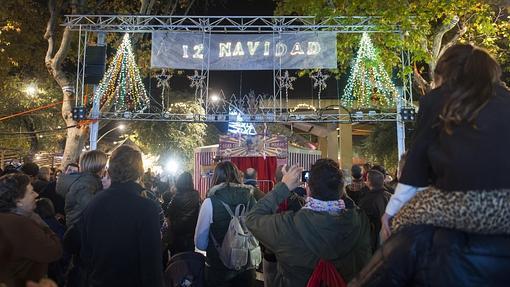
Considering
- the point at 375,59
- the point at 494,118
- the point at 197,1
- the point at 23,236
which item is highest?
the point at 197,1

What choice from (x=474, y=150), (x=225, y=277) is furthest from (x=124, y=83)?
(x=474, y=150)

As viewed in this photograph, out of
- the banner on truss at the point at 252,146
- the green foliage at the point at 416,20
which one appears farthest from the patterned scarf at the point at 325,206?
the banner on truss at the point at 252,146

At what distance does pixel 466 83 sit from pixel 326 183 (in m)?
1.36

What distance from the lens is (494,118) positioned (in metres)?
1.63

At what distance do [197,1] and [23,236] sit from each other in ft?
55.3

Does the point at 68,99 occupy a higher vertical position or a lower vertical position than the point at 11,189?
higher

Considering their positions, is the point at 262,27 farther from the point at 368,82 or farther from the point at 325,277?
the point at 325,277

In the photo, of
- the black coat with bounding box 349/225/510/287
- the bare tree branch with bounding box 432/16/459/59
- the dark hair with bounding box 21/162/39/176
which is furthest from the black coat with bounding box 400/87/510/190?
the bare tree branch with bounding box 432/16/459/59

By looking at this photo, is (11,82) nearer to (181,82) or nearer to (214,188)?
(181,82)

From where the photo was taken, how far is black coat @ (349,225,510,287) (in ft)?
4.92

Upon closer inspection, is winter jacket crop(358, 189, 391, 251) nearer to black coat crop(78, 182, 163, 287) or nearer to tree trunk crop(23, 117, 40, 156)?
black coat crop(78, 182, 163, 287)

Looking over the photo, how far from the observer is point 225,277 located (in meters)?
4.17

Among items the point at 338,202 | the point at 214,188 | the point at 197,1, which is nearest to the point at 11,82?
the point at 197,1

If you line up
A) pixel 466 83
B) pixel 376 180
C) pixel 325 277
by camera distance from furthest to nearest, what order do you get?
pixel 376 180
pixel 325 277
pixel 466 83
